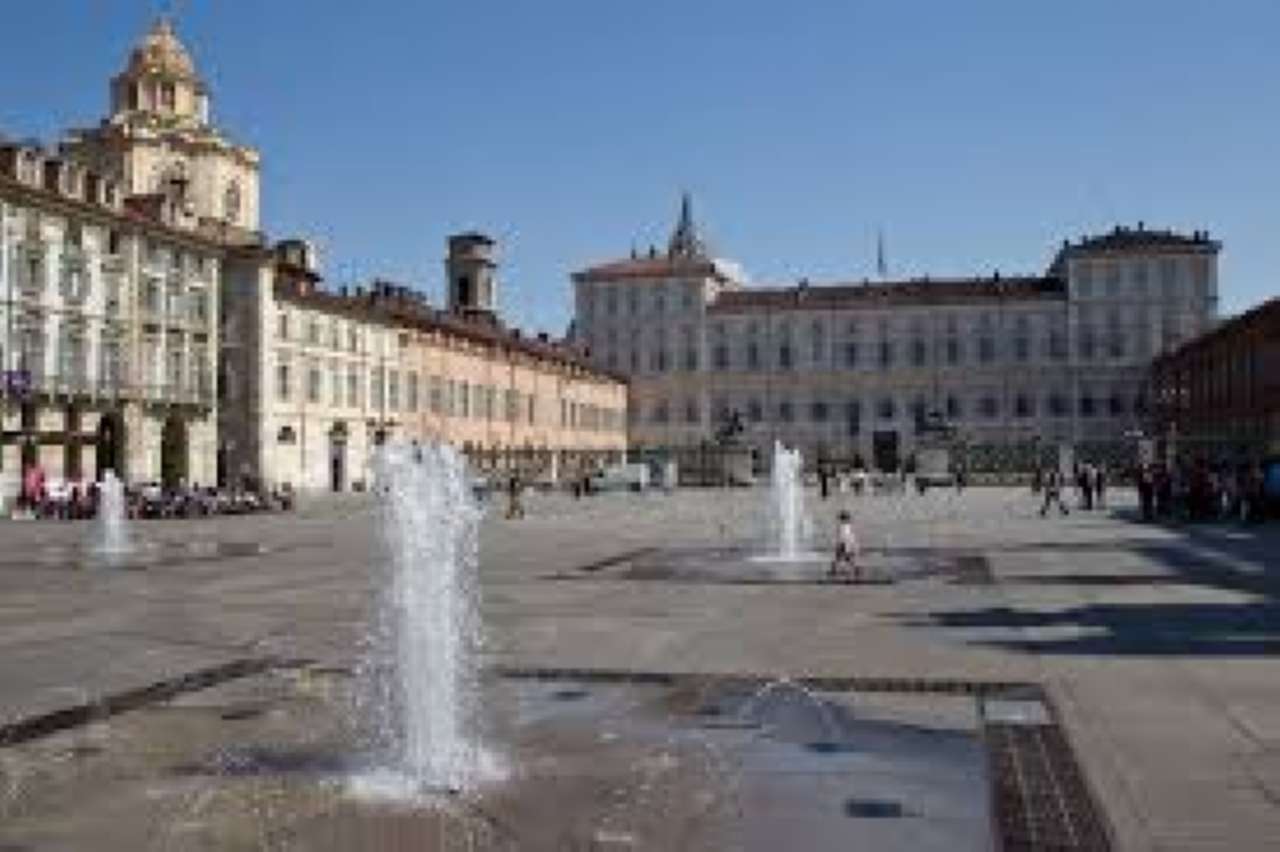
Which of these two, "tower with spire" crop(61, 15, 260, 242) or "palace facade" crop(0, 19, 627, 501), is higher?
"tower with spire" crop(61, 15, 260, 242)

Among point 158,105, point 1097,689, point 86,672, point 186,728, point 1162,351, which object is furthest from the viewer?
point 1162,351

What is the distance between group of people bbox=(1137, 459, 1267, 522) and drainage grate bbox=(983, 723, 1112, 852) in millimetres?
32352

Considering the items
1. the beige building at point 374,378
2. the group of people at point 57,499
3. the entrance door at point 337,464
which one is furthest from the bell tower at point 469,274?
the group of people at point 57,499

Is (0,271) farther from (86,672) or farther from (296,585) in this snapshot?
(86,672)

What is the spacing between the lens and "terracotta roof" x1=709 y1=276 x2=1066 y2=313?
125m

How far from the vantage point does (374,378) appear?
270 feet

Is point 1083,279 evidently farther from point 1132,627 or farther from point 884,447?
point 1132,627

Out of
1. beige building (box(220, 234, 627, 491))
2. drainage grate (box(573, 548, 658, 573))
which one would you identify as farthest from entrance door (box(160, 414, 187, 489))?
drainage grate (box(573, 548, 658, 573))

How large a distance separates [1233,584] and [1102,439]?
10588 centimetres

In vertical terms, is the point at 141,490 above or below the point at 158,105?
below

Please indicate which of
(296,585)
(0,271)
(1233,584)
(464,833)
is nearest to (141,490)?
(0,271)

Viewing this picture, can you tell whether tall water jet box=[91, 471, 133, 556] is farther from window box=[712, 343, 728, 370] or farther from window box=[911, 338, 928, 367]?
window box=[911, 338, 928, 367]

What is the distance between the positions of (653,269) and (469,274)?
19.8m

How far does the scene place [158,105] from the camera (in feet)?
275
